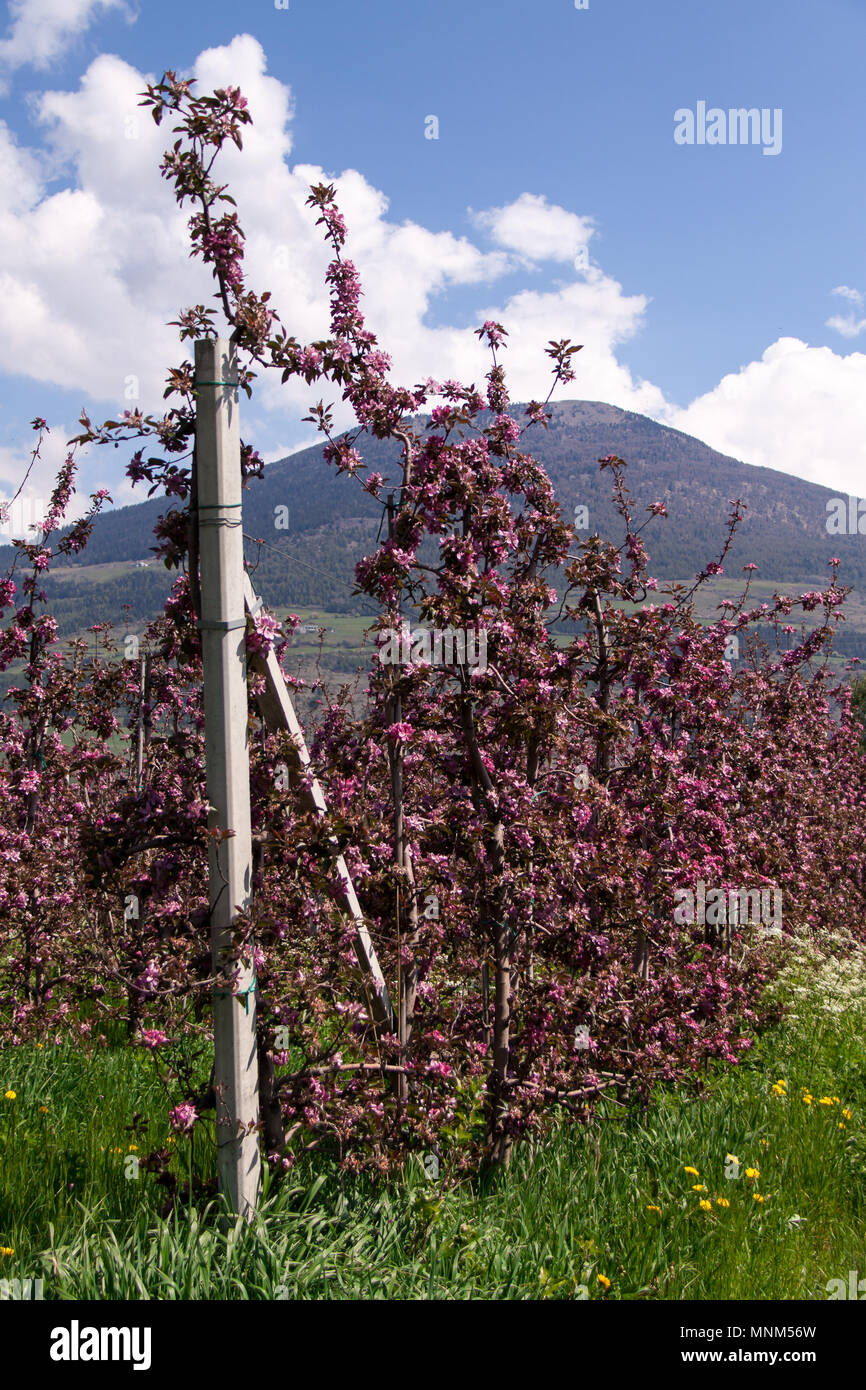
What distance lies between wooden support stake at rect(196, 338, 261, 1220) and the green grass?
1.16 feet

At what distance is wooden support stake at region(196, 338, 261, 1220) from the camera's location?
2.96m

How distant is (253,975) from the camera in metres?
3.04

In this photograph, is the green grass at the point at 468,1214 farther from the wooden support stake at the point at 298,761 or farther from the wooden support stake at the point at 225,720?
the wooden support stake at the point at 298,761

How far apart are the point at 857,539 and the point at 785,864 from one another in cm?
21618

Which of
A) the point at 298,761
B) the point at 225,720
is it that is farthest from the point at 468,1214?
the point at 225,720

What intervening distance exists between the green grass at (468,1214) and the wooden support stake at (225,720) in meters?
0.35

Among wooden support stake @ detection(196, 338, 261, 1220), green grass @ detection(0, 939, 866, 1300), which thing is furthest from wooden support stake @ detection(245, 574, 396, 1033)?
green grass @ detection(0, 939, 866, 1300)

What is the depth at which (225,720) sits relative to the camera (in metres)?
2.96

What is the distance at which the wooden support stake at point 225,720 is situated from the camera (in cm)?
296

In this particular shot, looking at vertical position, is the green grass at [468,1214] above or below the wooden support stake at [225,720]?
below

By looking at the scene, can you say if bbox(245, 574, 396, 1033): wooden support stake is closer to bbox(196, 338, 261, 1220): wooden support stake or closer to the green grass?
bbox(196, 338, 261, 1220): wooden support stake

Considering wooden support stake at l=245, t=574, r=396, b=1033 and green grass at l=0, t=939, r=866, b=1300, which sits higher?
wooden support stake at l=245, t=574, r=396, b=1033

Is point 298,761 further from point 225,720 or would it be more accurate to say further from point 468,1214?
point 468,1214

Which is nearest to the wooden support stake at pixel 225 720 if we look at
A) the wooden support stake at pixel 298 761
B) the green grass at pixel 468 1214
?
the wooden support stake at pixel 298 761
